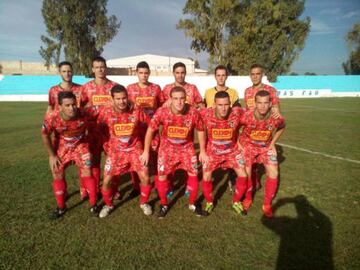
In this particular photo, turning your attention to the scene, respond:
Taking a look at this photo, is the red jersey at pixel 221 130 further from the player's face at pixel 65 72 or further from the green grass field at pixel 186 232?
the player's face at pixel 65 72

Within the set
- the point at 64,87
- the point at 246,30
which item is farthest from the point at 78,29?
the point at 64,87

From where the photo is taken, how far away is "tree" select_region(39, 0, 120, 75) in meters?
32.9

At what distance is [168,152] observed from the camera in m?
4.33

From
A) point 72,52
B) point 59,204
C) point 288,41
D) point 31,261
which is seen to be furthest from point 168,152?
point 288,41

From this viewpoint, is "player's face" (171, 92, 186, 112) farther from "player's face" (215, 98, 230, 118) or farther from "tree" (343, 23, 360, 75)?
"tree" (343, 23, 360, 75)

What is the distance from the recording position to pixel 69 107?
12.8 ft

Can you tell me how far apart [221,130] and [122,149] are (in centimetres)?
161

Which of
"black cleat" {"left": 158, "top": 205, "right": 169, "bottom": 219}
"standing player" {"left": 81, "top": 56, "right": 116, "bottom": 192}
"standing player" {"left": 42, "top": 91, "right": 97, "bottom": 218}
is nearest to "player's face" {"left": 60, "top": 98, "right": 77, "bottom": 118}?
"standing player" {"left": 42, "top": 91, "right": 97, "bottom": 218}

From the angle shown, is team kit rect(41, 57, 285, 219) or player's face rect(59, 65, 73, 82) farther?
player's face rect(59, 65, 73, 82)

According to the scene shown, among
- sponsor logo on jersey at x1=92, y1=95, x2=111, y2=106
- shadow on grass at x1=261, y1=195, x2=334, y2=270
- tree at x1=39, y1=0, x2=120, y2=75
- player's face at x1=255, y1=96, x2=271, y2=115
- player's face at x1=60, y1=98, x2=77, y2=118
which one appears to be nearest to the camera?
shadow on grass at x1=261, y1=195, x2=334, y2=270

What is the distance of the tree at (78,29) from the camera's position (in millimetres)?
32906

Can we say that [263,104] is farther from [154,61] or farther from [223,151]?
[154,61]

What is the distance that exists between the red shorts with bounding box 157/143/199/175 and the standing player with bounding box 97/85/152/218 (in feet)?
0.94

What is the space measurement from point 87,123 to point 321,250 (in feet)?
12.4
